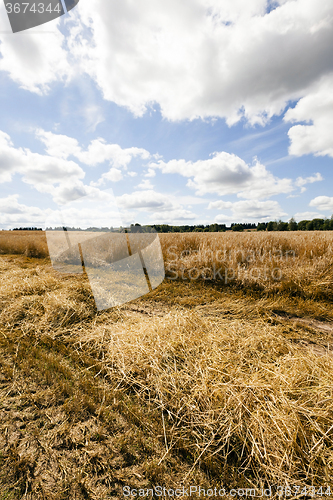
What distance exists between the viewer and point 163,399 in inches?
80.4

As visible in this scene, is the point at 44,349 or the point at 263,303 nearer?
the point at 44,349

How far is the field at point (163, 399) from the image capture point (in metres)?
1.46

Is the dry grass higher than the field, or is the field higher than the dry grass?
the dry grass

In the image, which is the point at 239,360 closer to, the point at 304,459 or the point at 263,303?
the point at 304,459

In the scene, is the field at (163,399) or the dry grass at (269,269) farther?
the dry grass at (269,269)

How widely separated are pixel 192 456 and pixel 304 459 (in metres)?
0.86

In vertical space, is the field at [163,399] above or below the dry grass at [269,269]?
below

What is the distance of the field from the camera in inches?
57.5

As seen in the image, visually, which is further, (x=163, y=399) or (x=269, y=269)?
(x=269, y=269)

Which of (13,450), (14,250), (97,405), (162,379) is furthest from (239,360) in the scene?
(14,250)

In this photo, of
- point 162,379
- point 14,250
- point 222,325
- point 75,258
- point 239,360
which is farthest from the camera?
point 14,250

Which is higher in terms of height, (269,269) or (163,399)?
(269,269)

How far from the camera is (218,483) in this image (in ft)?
4.71

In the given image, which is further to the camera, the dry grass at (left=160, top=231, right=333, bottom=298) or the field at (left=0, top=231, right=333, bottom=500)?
the dry grass at (left=160, top=231, right=333, bottom=298)
